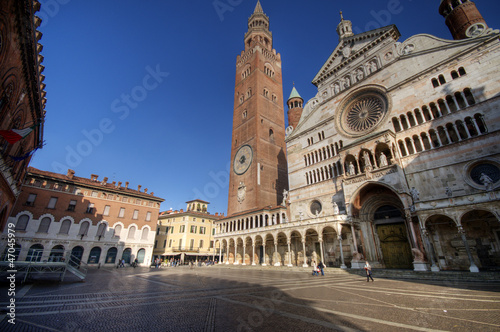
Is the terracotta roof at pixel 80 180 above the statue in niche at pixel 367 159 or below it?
above

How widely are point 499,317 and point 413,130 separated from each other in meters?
18.8

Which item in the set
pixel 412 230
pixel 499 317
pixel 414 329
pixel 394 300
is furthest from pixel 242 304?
pixel 412 230

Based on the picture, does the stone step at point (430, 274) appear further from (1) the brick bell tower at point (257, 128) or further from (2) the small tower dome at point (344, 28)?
(2) the small tower dome at point (344, 28)

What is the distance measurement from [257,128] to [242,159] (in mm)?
6535

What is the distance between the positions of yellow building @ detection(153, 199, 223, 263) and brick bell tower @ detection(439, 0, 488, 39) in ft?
157

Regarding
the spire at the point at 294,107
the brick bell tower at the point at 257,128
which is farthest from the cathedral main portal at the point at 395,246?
the spire at the point at 294,107

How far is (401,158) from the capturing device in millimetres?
20453

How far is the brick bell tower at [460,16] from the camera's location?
24.4 m

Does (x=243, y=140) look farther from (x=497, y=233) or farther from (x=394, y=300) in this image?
(x=394, y=300)

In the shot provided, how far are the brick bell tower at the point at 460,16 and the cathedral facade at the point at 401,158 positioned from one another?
0.11 m

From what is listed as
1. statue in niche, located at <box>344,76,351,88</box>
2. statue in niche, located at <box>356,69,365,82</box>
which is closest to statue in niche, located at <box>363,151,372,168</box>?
statue in niche, located at <box>356,69,365,82</box>

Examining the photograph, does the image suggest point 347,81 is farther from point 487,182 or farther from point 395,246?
point 395,246

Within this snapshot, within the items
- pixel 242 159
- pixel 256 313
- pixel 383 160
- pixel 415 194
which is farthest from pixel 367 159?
pixel 242 159

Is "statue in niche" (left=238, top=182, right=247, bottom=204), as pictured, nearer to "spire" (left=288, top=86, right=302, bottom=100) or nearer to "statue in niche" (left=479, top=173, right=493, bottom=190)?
"spire" (left=288, top=86, right=302, bottom=100)
